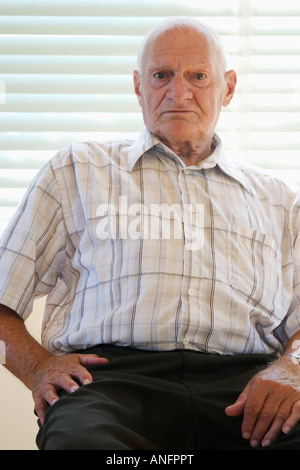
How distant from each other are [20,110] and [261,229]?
91 centimetres

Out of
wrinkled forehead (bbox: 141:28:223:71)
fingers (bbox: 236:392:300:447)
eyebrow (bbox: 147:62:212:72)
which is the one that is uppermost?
wrinkled forehead (bbox: 141:28:223:71)

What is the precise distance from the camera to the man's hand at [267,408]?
1.33 meters

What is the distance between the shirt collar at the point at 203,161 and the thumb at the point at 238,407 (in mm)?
584

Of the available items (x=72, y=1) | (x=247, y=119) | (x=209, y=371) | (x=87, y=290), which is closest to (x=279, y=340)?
(x=209, y=371)

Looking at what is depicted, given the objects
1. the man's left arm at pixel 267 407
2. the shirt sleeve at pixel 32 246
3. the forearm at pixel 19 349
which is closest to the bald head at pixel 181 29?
the shirt sleeve at pixel 32 246

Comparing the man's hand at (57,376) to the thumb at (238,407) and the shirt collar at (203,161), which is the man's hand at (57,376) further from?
the shirt collar at (203,161)

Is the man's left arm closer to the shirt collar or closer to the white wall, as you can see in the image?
the shirt collar

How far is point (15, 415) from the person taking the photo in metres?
2.01

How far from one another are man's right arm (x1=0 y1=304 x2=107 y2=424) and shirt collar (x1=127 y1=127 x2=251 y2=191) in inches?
18.1

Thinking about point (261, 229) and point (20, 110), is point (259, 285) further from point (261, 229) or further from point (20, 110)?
point (20, 110)

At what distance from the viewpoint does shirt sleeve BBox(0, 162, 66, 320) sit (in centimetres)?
158
